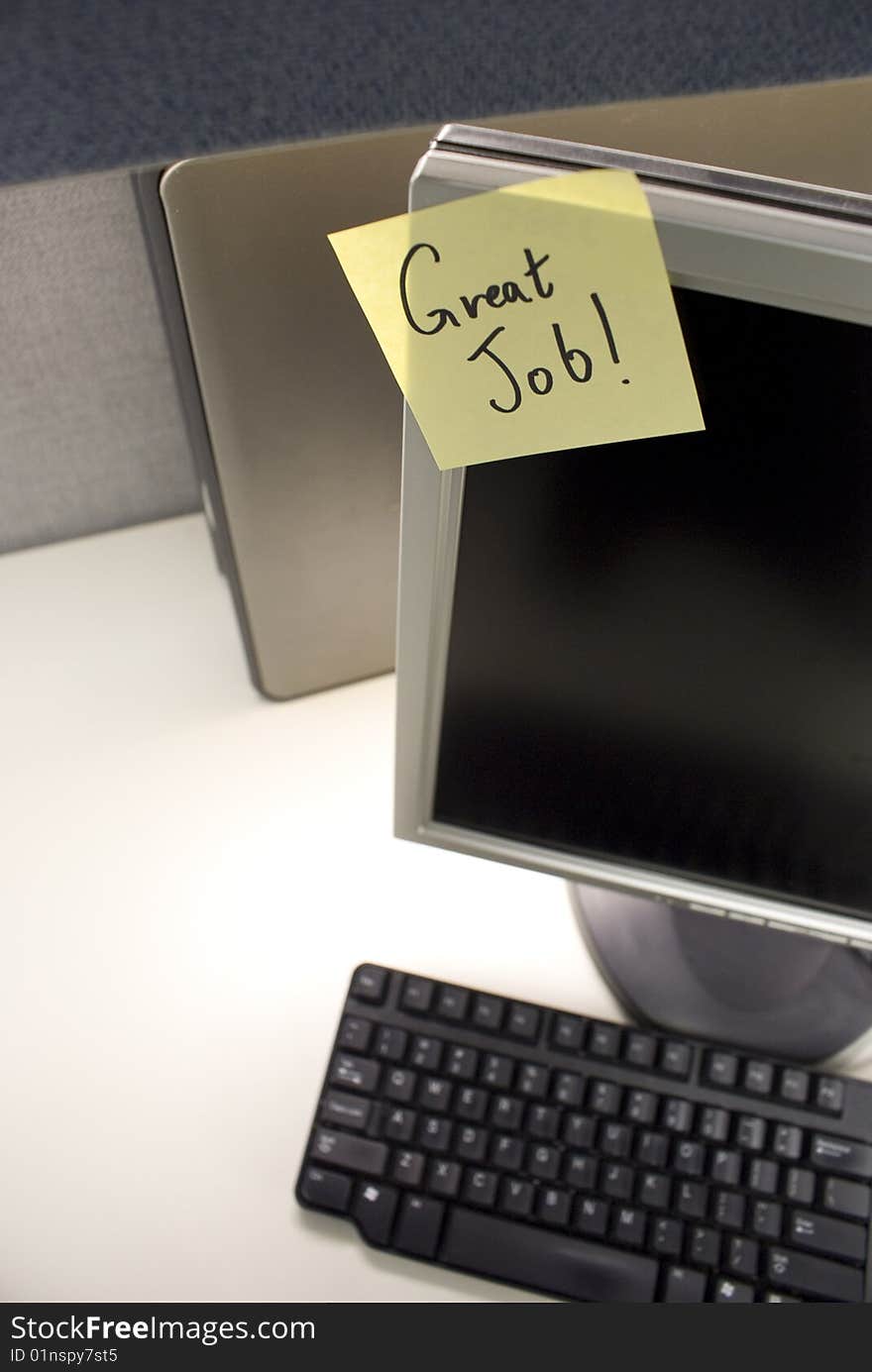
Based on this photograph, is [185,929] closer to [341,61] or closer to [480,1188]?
[480,1188]

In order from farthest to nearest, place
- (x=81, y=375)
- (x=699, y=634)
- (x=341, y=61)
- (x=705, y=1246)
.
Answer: (x=81, y=375), (x=705, y=1246), (x=699, y=634), (x=341, y=61)

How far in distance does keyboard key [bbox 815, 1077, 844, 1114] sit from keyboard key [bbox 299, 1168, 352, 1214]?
221mm

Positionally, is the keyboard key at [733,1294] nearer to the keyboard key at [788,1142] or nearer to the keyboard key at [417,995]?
the keyboard key at [788,1142]

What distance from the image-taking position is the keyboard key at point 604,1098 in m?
0.50

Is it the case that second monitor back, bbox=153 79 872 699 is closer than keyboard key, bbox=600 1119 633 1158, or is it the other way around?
second monitor back, bbox=153 79 872 699

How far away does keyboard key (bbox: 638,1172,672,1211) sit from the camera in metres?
0.48

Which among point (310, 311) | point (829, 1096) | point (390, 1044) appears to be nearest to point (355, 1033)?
point (390, 1044)

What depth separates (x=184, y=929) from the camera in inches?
22.3

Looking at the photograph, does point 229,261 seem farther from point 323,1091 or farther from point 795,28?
point 323,1091

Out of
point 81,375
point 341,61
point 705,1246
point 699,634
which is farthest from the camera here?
point 81,375

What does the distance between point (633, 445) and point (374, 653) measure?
1.09ft

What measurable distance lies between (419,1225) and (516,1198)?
0.15ft

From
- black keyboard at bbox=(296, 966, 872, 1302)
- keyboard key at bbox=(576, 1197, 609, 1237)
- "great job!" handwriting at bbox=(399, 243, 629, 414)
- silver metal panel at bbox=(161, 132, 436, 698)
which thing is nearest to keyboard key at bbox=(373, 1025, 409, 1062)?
black keyboard at bbox=(296, 966, 872, 1302)

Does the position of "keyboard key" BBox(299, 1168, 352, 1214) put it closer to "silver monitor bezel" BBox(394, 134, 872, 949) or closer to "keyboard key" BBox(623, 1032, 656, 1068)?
"keyboard key" BBox(623, 1032, 656, 1068)
